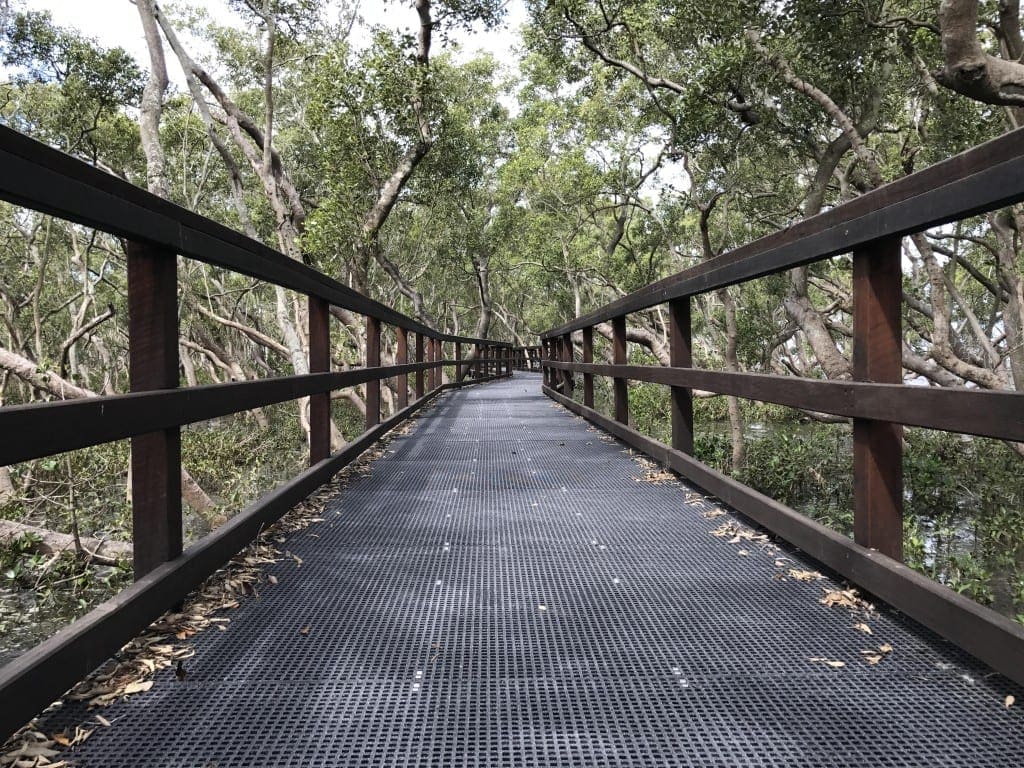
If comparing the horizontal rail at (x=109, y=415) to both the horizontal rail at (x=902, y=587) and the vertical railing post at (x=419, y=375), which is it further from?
the vertical railing post at (x=419, y=375)

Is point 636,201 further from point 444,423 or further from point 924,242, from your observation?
point 444,423

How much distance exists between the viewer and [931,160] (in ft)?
27.9

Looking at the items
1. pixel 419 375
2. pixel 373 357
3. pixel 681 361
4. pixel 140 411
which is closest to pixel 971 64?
pixel 681 361

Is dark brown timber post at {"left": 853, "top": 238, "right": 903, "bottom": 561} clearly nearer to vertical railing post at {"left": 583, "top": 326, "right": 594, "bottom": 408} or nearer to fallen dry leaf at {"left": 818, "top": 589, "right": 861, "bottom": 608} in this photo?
fallen dry leaf at {"left": 818, "top": 589, "right": 861, "bottom": 608}

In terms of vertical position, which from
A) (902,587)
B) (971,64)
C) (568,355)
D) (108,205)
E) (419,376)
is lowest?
(902,587)

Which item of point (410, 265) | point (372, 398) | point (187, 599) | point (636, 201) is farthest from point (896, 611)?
point (410, 265)

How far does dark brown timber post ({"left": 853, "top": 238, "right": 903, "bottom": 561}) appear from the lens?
6.61ft

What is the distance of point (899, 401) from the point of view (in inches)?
73.1

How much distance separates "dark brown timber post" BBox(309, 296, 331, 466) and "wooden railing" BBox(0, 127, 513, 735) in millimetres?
636

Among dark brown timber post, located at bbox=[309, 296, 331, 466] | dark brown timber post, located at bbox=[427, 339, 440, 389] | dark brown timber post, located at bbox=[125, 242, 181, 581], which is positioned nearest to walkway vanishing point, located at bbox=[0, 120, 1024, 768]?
dark brown timber post, located at bbox=[125, 242, 181, 581]

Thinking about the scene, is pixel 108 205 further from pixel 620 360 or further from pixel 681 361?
pixel 620 360

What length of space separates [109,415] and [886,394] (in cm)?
208

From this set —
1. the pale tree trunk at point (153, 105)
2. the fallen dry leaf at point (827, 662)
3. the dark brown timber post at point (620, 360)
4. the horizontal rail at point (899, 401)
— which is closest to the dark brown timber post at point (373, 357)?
the dark brown timber post at point (620, 360)

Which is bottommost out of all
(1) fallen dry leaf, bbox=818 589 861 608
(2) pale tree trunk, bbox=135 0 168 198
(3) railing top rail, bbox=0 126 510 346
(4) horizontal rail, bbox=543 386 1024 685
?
(1) fallen dry leaf, bbox=818 589 861 608
